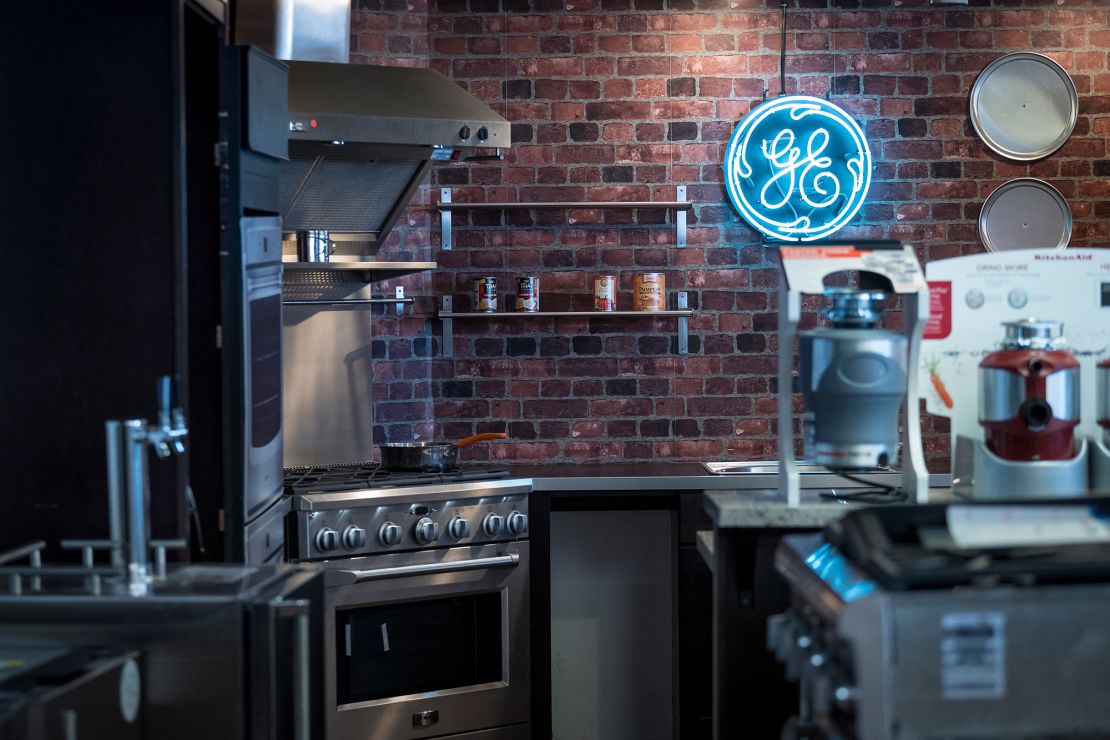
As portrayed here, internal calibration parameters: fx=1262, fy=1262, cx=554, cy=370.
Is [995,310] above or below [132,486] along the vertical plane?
above

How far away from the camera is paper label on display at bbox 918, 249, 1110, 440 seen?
2760 mm

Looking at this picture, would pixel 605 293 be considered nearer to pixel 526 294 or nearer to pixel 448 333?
pixel 526 294

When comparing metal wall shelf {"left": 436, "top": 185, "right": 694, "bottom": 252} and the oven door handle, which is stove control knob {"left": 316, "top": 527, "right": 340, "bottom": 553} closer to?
the oven door handle

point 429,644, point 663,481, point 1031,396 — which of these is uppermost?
point 1031,396

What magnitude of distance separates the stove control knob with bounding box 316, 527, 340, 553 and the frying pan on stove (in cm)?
42

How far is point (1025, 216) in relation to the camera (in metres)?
4.61

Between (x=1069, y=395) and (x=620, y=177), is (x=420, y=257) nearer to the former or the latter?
(x=620, y=177)

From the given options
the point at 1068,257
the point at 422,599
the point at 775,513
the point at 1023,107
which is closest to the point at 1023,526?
the point at 775,513

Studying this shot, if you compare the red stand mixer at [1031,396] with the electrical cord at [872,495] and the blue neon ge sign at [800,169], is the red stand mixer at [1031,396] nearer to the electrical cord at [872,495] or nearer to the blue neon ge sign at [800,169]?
the electrical cord at [872,495]

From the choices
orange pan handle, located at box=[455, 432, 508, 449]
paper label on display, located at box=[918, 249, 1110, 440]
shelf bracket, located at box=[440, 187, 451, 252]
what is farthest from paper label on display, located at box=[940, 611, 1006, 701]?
shelf bracket, located at box=[440, 187, 451, 252]

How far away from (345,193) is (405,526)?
1.14 metres

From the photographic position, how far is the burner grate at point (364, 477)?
387 cm

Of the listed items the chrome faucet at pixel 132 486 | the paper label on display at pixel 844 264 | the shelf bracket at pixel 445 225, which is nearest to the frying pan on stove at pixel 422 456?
the shelf bracket at pixel 445 225

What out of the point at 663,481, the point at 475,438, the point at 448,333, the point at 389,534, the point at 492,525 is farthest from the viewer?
the point at 448,333
